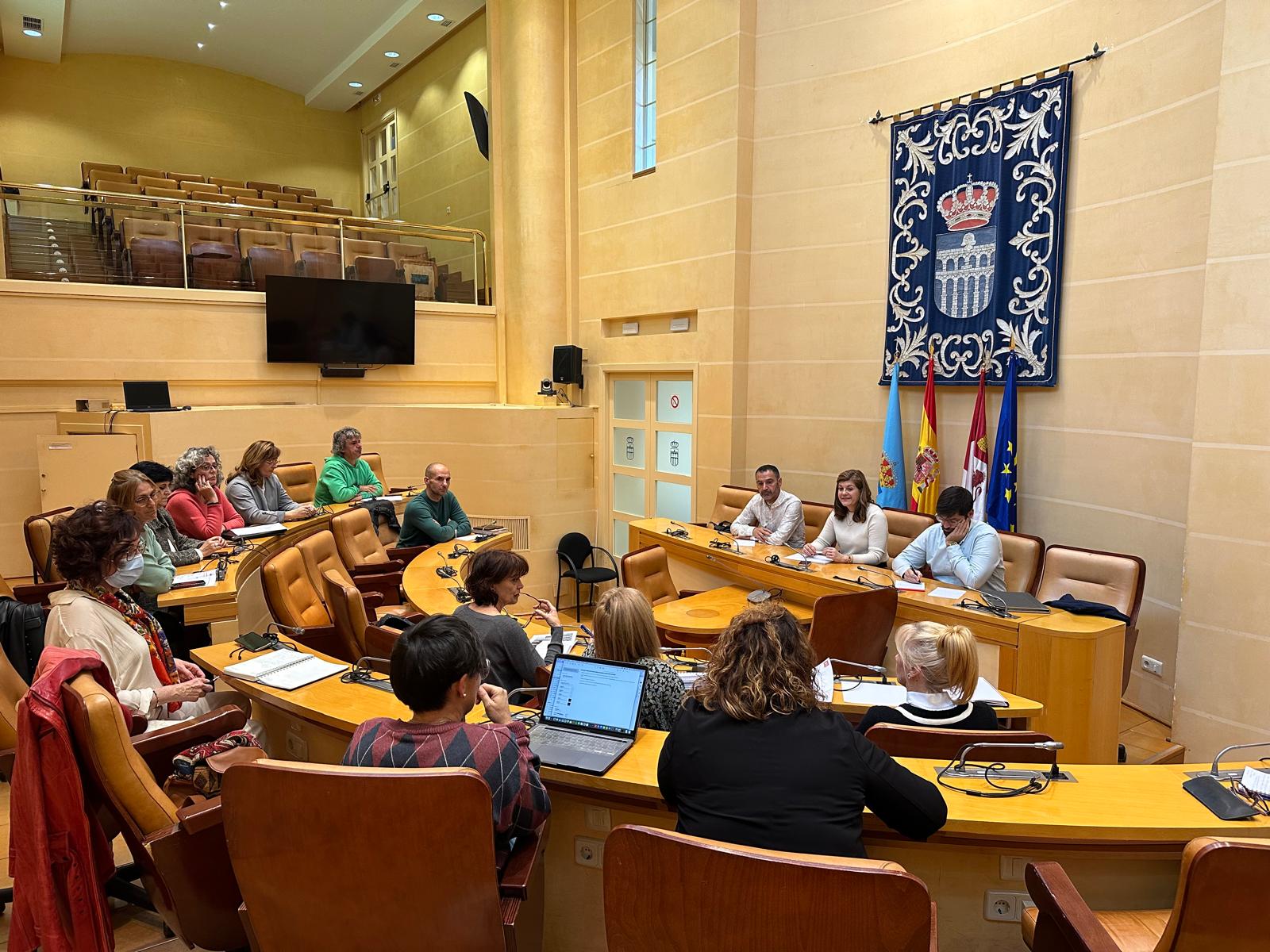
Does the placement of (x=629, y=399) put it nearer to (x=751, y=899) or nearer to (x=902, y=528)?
(x=902, y=528)

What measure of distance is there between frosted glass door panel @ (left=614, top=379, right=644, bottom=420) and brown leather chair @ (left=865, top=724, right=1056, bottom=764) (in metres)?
6.67

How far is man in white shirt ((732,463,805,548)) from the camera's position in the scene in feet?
19.0

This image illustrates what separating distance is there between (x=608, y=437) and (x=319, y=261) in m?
3.63

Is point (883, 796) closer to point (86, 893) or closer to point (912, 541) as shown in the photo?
point (86, 893)

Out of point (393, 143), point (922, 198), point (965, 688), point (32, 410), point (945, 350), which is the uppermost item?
point (393, 143)

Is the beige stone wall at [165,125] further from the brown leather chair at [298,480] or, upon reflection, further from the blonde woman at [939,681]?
the blonde woman at [939,681]

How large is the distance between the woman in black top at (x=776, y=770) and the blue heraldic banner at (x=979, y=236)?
4666 millimetres

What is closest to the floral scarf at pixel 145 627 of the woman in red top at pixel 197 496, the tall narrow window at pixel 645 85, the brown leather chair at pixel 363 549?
the brown leather chair at pixel 363 549

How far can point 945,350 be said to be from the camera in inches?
245

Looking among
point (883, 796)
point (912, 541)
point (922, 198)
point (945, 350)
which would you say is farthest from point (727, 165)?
point (883, 796)

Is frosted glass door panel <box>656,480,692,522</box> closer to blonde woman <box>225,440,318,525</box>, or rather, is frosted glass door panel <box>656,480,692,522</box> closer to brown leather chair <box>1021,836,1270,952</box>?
blonde woman <box>225,440,318,525</box>

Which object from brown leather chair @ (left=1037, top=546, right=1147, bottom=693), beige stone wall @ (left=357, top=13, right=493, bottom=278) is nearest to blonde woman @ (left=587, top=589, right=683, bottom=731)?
brown leather chair @ (left=1037, top=546, right=1147, bottom=693)

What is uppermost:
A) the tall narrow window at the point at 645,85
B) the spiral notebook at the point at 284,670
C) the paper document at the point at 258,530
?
the tall narrow window at the point at 645,85

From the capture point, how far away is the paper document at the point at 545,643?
343 centimetres
